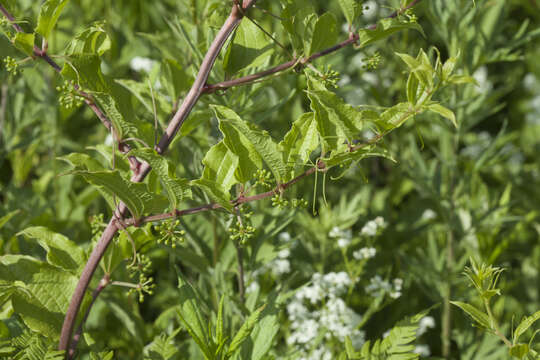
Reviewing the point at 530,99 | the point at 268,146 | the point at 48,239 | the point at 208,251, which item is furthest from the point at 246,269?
the point at 530,99

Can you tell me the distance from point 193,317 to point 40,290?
23 cm

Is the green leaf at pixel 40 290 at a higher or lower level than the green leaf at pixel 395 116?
lower

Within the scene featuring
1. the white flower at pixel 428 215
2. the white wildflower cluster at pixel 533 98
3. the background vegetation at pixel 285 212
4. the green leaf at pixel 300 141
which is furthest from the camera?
the white wildflower cluster at pixel 533 98

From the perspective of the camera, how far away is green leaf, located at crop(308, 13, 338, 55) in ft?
2.36

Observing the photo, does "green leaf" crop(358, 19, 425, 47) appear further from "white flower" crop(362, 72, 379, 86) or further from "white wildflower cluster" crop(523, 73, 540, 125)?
"white wildflower cluster" crop(523, 73, 540, 125)

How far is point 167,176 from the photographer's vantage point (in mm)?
640

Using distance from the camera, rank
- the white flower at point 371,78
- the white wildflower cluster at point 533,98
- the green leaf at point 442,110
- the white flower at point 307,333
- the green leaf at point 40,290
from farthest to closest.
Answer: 1. the white wildflower cluster at point 533,98
2. the white flower at point 371,78
3. the white flower at point 307,333
4. the green leaf at point 40,290
5. the green leaf at point 442,110

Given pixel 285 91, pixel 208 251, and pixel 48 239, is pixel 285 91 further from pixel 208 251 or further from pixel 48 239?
pixel 48 239

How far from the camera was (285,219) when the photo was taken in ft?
3.63

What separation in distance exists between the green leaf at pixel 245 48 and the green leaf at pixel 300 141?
15cm

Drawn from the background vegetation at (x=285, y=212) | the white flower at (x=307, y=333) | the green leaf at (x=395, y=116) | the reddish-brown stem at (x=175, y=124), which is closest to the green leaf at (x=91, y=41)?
the background vegetation at (x=285, y=212)

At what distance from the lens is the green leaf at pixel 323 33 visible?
0.72 meters

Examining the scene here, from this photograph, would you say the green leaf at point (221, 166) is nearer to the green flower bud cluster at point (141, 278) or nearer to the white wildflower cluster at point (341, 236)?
the green flower bud cluster at point (141, 278)

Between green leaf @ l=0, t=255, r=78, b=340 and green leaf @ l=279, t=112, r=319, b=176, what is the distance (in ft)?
1.29
